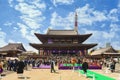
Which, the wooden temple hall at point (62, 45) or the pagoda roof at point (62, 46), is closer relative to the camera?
the pagoda roof at point (62, 46)

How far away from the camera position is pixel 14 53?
186 feet

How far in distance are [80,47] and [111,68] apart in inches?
1404

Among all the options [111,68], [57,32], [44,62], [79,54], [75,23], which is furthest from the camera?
[75,23]

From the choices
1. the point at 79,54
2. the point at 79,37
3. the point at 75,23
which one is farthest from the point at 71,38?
the point at 75,23

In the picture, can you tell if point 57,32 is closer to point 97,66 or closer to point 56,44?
point 56,44

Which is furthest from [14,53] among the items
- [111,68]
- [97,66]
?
[111,68]

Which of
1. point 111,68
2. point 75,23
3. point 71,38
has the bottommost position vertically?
point 111,68

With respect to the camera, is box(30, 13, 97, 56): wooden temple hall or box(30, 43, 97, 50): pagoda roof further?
box(30, 13, 97, 56): wooden temple hall

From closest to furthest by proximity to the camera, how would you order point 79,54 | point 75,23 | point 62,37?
point 79,54 → point 62,37 → point 75,23

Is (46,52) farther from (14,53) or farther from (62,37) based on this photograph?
(14,53)

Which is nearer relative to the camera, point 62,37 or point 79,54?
point 79,54

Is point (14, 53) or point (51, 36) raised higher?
point (51, 36)

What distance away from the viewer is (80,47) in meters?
67.5

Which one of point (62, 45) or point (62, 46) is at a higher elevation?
point (62, 45)
